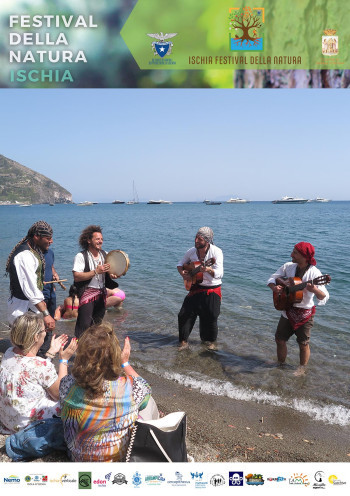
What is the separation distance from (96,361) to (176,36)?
3.55m

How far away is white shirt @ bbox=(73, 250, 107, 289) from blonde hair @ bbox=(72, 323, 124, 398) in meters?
2.90

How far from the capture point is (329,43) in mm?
4629

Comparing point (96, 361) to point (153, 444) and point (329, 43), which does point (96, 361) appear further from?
point (329, 43)

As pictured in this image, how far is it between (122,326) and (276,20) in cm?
673

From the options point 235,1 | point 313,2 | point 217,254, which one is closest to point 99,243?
point 217,254
